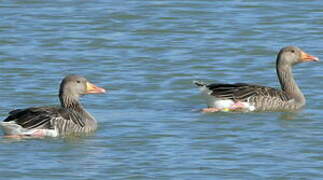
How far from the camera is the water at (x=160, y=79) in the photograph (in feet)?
50.3

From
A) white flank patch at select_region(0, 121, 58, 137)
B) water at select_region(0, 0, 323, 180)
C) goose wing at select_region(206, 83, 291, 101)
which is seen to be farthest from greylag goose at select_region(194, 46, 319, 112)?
white flank patch at select_region(0, 121, 58, 137)

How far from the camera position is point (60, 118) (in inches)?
672

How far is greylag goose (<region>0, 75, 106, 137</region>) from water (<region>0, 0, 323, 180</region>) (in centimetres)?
19

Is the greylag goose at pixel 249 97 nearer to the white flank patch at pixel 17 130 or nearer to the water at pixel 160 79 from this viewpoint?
the water at pixel 160 79

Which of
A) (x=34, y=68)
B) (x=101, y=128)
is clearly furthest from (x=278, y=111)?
(x=34, y=68)

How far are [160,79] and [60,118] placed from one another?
4397mm

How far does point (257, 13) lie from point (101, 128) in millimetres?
9999

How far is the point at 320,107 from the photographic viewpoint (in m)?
19.2

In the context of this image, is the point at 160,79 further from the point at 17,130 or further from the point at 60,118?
the point at 17,130

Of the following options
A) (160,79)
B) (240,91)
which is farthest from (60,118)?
(160,79)

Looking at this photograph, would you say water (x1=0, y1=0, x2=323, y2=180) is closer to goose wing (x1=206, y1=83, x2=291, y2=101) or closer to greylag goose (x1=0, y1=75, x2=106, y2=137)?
greylag goose (x1=0, y1=75, x2=106, y2=137)

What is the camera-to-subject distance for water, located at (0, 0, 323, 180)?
15320 mm

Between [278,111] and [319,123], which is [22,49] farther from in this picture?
[319,123]

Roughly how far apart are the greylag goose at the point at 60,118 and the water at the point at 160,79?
7.4 inches
